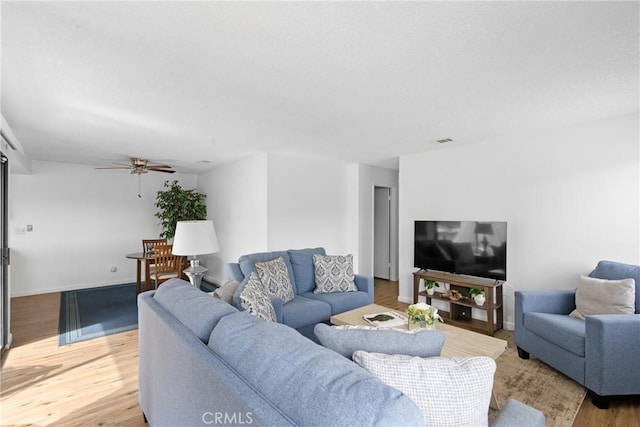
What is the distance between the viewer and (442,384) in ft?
3.10

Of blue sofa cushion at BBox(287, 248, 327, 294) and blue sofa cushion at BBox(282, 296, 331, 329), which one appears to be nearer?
blue sofa cushion at BBox(282, 296, 331, 329)

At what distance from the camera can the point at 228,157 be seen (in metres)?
4.98

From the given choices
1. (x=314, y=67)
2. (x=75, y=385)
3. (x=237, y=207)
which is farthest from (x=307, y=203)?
(x=75, y=385)

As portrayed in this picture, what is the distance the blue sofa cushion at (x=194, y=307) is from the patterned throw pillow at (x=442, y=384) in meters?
0.75

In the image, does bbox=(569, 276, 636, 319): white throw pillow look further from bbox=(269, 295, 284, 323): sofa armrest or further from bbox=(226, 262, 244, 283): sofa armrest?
bbox=(226, 262, 244, 283): sofa armrest

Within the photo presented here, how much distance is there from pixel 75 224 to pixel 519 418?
22.6 ft

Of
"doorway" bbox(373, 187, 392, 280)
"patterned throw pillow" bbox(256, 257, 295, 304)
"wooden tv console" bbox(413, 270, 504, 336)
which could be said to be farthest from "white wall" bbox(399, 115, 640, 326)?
"patterned throw pillow" bbox(256, 257, 295, 304)

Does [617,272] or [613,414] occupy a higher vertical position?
[617,272]

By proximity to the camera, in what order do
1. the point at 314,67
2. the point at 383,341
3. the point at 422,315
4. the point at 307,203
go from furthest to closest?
the point at 307,203 < the point at 422,315 < the point at 314,67 < the point at 383,341

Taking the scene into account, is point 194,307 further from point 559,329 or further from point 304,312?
point 559,329

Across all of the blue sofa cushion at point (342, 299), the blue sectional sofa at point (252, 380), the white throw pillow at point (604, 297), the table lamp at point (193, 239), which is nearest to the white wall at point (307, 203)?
the blue sofa cushion at point (342, 299)

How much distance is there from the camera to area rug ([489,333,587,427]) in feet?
7.00

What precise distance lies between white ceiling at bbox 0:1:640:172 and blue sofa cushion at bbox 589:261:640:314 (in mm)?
1406

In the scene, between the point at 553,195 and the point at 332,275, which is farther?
the point at 332,275
